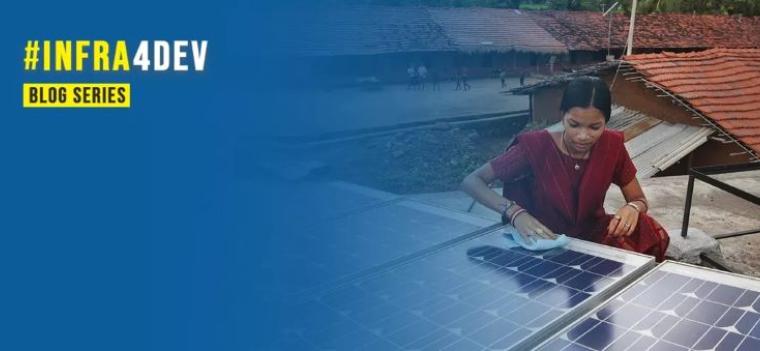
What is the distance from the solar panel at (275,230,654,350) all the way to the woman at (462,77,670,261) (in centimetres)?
70

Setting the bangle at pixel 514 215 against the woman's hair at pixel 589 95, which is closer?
the bangle at pixel 514 215

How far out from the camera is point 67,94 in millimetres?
3334

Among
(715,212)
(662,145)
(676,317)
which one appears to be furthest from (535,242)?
(662,145)

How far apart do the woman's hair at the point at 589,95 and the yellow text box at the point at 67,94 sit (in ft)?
8.65

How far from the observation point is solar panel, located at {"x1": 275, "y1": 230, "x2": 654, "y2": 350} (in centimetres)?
187

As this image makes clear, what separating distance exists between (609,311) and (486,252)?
727 mm

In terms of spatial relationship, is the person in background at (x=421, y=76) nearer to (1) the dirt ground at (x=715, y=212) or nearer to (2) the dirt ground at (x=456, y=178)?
(2) the dirt ground at (x=456, y=178)

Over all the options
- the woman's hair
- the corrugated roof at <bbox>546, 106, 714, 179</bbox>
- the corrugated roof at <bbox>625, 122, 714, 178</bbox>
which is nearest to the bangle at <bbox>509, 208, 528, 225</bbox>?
the woman's hair

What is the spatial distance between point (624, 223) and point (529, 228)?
74 centimetres

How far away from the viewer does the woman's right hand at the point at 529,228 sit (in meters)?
2.79

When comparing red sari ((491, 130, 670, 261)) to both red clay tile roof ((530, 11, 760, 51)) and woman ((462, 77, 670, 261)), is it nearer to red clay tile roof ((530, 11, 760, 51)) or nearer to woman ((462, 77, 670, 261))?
woman ((462, 77, 670, 261))

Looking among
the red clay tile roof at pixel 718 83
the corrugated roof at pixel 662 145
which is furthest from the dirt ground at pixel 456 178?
the red clay tile roof at pixel 718 83

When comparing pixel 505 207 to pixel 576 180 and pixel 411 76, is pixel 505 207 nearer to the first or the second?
pixel 576 180

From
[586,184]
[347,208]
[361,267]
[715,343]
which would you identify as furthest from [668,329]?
[347,208]
